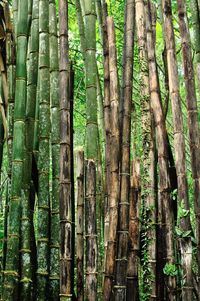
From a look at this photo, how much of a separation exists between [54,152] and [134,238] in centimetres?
66

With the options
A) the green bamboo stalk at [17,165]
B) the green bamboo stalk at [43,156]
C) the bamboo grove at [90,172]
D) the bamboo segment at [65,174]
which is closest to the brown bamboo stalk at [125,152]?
the bamboo grove at [90,172]

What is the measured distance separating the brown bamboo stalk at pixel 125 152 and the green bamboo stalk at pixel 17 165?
53 centimetres

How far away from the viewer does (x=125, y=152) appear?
2.71m

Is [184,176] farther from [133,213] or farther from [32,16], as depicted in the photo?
[32,16]

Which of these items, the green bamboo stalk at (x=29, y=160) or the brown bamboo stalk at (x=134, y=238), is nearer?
the green bamboo stalk at (x=29, y=160)

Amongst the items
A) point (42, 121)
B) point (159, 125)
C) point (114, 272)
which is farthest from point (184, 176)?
point (42, 121)

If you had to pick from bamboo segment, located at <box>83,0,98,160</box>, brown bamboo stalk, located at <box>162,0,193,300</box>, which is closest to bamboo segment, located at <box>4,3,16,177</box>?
bamboo segment, located at <box>83,0,98,160</box>

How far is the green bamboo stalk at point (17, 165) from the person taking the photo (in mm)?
2327

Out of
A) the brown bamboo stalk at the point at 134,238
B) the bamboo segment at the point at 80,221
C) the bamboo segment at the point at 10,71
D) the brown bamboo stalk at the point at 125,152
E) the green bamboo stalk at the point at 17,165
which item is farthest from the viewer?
the bamboo segment at the point at 80,221

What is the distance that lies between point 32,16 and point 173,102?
1.03 meters

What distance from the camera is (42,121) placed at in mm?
2654

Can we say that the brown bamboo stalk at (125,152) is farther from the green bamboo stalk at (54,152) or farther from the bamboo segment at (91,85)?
the green bamboo stalk at (54,152)

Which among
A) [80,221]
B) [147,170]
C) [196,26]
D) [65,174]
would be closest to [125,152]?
[147,170]

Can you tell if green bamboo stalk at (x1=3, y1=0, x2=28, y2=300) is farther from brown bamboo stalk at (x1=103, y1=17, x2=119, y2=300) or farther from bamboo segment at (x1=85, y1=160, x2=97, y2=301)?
brown bamboo stalk at (x1=103, y1=17, x2=119, y2=300)
